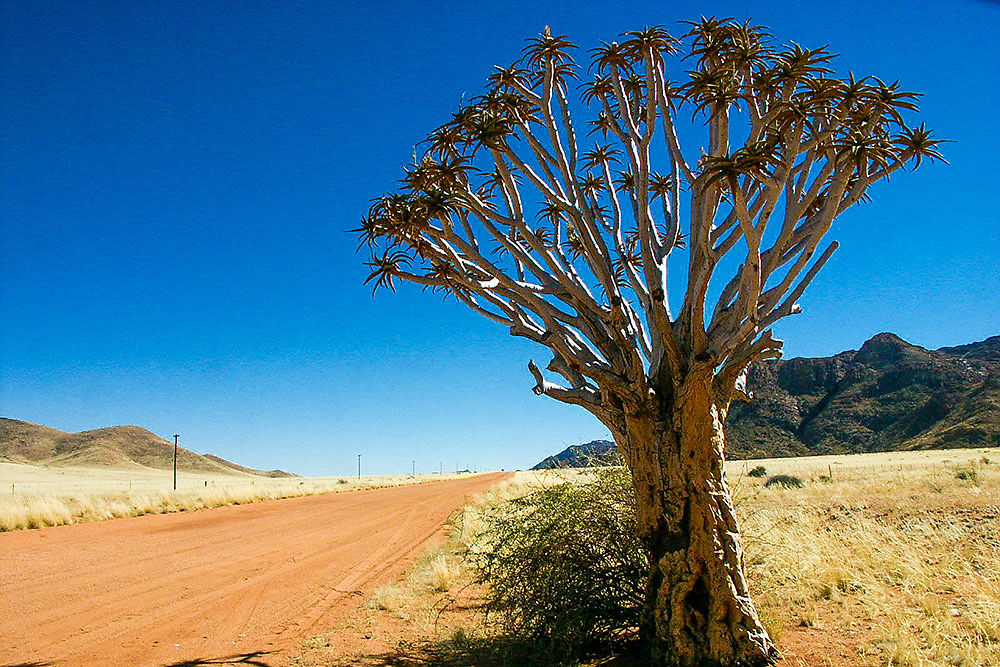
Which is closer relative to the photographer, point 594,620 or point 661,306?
point 661,306

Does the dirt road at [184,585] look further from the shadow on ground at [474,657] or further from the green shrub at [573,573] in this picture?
the green shrub at [573,573]

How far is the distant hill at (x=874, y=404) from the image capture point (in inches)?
2196

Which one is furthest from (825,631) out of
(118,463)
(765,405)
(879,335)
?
(118,463)

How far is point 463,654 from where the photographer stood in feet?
22.4

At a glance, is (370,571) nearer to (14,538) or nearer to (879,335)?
(14,538)

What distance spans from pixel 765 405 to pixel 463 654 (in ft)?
227

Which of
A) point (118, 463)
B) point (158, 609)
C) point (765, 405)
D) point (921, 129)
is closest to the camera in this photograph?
point (921, 129)

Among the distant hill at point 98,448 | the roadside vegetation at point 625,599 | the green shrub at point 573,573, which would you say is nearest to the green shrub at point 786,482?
the roadside vegetation at point 625,599

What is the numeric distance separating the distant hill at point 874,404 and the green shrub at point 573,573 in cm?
4632

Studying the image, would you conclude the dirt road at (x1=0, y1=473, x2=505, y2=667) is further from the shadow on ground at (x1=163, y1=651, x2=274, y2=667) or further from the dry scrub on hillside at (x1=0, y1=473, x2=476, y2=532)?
the dry scrub on hillside at (x1=0, y1=473, x2=476, y2=532)

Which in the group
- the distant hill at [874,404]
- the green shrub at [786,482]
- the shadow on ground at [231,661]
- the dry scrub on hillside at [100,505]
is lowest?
the shadow on ground at [231,661]

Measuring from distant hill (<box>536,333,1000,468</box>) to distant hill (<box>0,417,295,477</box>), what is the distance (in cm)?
10092

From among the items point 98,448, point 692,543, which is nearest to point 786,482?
point 692,543

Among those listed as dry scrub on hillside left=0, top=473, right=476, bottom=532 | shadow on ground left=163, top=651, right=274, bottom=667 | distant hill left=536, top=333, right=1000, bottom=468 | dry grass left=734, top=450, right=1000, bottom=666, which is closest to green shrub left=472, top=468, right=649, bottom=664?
dry grass left=734, top=450, right=1000, bottom=666
